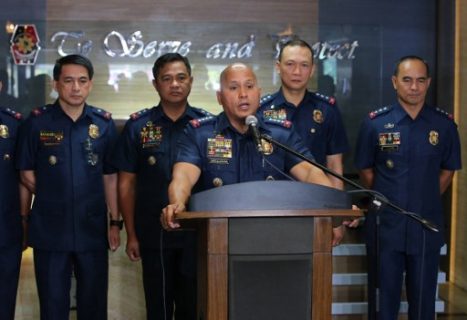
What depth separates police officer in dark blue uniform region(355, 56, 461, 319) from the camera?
3.64 metres

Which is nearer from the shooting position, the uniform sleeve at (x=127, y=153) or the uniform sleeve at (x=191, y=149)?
the uniform sleeve at (x=191, y=149)

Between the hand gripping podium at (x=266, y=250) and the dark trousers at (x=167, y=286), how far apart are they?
1231 millimetres

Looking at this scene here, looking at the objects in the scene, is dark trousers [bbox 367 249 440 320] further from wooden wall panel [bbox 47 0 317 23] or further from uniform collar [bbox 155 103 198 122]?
wooden wall panel [bbox 47 0 317 23]

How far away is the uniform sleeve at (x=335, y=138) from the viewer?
145 inches

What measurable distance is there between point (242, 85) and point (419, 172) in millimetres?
1372

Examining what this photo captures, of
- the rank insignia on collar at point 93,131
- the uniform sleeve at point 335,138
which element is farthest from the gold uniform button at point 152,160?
the uniform sleeve at point 335,138

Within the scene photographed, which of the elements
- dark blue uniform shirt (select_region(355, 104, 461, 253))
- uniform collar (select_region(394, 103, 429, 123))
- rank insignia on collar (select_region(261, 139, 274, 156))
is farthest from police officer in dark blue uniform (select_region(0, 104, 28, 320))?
uniform collar (select_region(394, 103, 429, 123))

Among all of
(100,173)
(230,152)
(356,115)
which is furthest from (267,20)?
(230,152)

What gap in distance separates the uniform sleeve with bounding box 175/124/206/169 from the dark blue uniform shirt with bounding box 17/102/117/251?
769mm

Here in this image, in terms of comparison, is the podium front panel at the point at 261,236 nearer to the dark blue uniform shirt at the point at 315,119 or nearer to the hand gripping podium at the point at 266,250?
the hand gripping podium at the point at 266,250

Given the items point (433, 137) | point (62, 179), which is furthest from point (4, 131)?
point (433, 137)

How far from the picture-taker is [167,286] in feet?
11.4

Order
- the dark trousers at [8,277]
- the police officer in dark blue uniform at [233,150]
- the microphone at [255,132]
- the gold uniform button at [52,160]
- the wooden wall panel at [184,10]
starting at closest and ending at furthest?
the microphone at [255,132] < the police officer in dark blue uniform at [233,150] < the gold uniform button at [52,160] < the dark trousers at [8,277] < the wooden wall panel at [184,10]

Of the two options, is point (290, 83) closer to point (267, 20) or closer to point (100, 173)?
point (100, 173)
